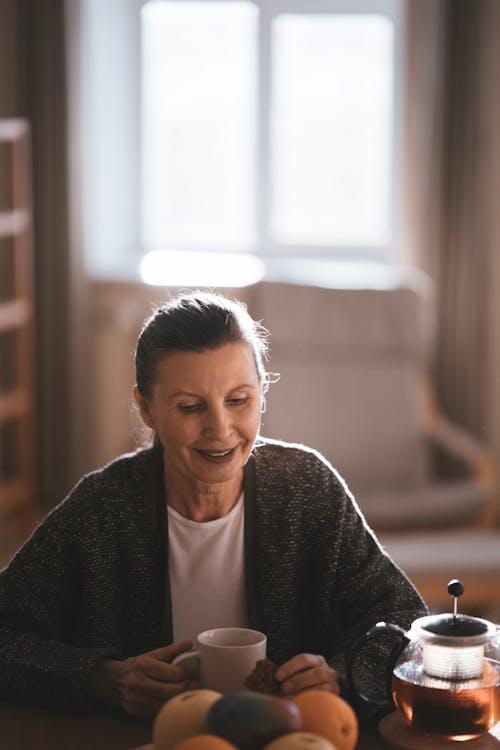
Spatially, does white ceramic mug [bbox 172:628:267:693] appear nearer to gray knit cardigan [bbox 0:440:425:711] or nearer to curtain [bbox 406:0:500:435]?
gray knit cardigan [bbox 0:440:425:711]

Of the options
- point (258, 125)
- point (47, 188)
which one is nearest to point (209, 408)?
point (47, 188)

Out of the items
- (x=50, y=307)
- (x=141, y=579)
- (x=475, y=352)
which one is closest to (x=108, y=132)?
(x=50, y=307)

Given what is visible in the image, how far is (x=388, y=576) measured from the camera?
1.57 m

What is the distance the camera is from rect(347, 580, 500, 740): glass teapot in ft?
3.96

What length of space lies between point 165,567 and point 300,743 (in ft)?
1.99

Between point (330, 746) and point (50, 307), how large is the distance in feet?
12.5

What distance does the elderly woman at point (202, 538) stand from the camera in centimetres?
152

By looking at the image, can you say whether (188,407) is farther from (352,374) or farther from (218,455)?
(352,374)

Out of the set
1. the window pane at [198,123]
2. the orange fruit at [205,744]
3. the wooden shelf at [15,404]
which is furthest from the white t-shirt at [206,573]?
the window pane at [198,123]

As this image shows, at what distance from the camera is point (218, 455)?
153 centimetres

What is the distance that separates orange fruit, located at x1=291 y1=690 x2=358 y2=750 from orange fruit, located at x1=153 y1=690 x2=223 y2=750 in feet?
0.30

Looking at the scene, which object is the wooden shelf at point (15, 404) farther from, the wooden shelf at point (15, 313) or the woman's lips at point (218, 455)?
the woman's lips at point (218, 455)

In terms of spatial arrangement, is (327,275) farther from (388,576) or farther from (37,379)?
(388,576)

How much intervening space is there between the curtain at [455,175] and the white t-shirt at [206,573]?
2.87 metres
